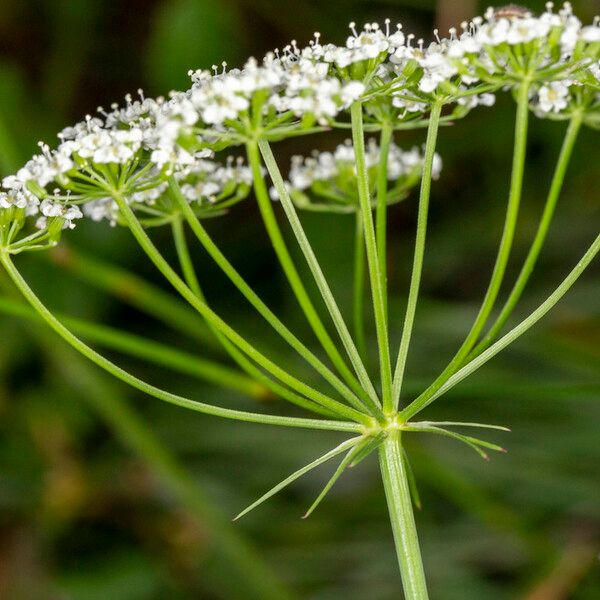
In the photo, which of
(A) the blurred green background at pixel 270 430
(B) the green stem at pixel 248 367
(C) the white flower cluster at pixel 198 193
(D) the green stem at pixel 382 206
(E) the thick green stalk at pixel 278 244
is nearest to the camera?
(E) the thick green stalk at pixel 278 244

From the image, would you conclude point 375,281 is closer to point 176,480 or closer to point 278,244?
point 278,244

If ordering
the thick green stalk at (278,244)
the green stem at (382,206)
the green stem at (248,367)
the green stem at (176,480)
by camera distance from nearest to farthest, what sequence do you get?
the thick green stalk at (278,244) → the green stem at (248,367) → the green stem at (382,206) → the green stem at (176,480)

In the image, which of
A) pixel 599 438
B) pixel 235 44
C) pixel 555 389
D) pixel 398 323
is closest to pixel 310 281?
pixel 398 323

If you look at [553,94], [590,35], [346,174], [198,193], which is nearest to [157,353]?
[198,193]

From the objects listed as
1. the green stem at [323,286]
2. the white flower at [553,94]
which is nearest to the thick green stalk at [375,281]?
the green stem at [323,286]

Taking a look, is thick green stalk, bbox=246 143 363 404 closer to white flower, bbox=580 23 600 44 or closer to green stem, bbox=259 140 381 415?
green stem, bbox=259 140 381 415

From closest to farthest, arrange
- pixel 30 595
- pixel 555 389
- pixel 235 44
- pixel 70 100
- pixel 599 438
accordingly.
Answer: pixel 555 389 → pixel 599 438 → pixel 30 595 → pixel 235 44 → pixel 70 100

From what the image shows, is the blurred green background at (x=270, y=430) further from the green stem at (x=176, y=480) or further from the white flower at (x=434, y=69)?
the white flower at (x=434, y=69)

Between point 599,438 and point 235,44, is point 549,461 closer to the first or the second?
point 599,438
